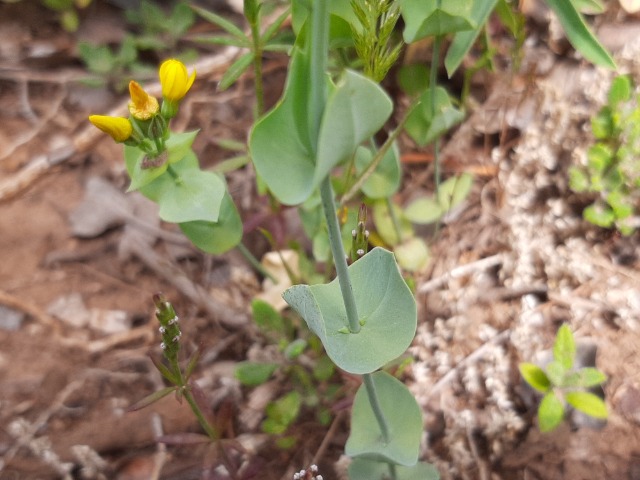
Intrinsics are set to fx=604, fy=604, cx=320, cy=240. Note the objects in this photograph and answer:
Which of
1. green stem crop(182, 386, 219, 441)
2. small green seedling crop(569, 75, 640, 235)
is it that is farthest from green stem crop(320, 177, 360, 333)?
small green seedling crop(569, 75, 640, 235)

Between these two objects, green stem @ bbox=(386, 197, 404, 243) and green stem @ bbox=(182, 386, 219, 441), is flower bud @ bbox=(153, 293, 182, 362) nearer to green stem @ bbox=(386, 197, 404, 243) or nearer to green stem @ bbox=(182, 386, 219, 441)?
green stem @ bbox=(182, 386, 219, 441)

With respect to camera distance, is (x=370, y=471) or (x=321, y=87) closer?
(x=321, y=87)

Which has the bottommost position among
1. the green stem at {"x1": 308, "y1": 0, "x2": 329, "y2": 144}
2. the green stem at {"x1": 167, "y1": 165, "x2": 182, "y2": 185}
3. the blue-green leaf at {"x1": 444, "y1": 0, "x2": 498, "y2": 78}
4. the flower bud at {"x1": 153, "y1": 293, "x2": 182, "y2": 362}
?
the flower bud at {"x1": 153, "y1": 293, "x2": 182, "y2": 362}

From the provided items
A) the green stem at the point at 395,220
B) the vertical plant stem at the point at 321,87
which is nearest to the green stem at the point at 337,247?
the vertical plant stem at the point at 321,87

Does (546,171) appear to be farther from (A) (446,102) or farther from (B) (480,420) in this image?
(B) (480,420)

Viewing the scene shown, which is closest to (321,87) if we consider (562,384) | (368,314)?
(368,314)

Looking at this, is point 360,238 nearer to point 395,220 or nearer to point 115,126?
point 115,126

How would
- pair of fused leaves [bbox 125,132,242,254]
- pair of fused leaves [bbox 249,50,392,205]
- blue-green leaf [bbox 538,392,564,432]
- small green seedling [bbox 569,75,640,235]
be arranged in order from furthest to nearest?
small green seedling [bbox 569,75,640,235] < blue-green leaf [bbox 538,392,564,432] < pair of fused leaves [bbox 125,132,242,254] < pair of fused leaves [bbox 249,50,392,205]
